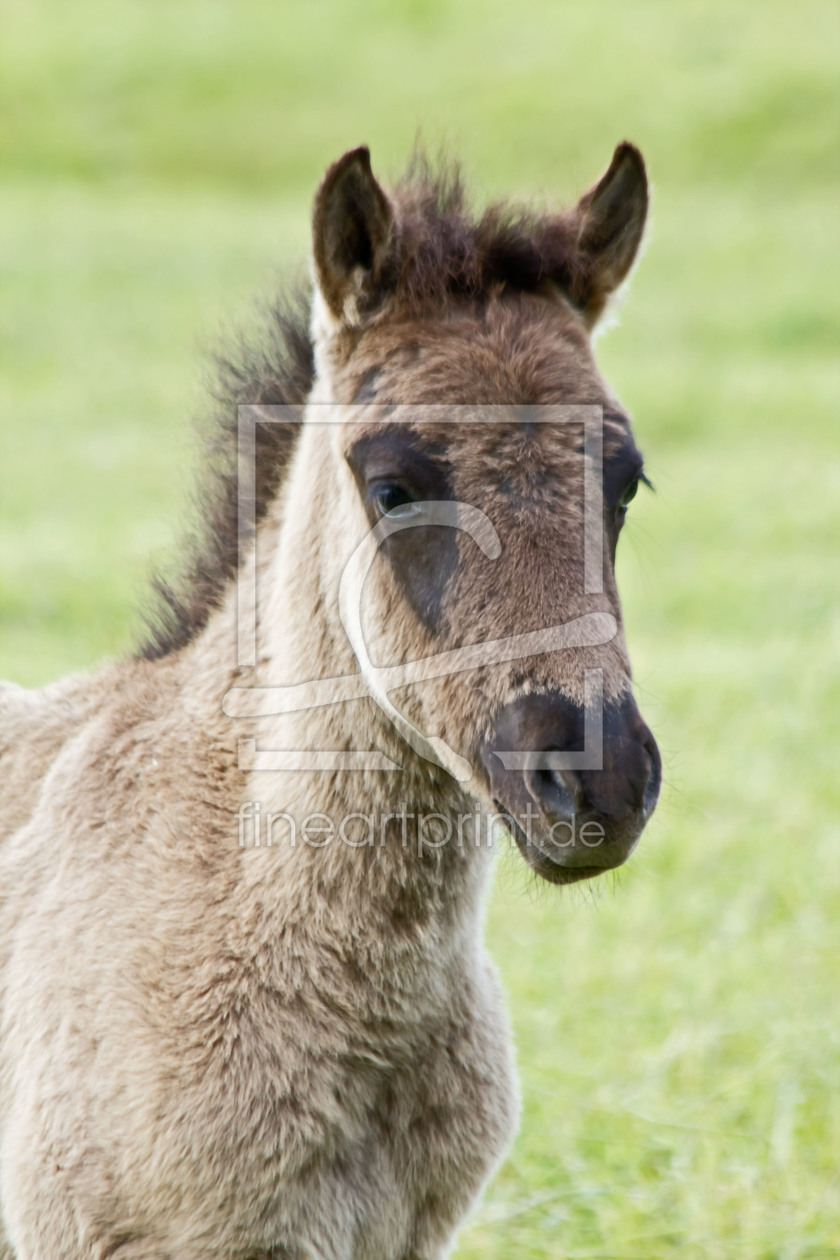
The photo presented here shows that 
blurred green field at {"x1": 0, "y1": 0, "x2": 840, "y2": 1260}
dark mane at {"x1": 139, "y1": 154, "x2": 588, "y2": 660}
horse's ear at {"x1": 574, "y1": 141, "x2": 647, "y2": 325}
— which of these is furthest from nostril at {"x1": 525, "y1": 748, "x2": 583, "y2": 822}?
horse's ear at {"x1": 574, "y1": 141, "x2": 647, "y2": 325}

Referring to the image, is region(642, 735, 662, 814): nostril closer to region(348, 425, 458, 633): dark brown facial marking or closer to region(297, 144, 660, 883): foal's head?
region(297, 144, 660, 883): foal's head

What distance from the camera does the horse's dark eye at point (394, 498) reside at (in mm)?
2566

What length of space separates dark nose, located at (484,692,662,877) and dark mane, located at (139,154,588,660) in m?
0.92

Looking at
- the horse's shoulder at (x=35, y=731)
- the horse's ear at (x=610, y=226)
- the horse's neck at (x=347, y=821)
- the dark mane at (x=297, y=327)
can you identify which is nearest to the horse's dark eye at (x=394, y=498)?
the horse's neck at (x=347, y=821)

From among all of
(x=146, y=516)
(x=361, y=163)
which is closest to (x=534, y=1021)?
(x=361, y=163)

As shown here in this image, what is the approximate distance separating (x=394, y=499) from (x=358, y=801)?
61 cm

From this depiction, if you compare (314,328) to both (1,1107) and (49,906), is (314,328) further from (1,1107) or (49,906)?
(1,1107)

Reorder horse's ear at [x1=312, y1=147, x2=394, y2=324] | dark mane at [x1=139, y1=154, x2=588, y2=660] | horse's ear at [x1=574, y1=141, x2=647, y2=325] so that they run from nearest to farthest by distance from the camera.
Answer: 1. horse's ear at [x1=312, y1=147, x2=394, y2=324]
2. dark mane at [x1=139, y1=154, x2=588, y2=660]
3. horse's ear at [x1=574, y1=141, x2=647, y2=325]

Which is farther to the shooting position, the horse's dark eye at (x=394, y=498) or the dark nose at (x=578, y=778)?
the horse's dark eye at (x=394, y=498)

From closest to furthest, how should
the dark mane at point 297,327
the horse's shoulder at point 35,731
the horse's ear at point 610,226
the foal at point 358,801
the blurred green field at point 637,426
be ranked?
1. the foal at point 358,801
2. the dark mane at point 297,327
3. the horse's ear at point 610,226
4. the horse's shoulder at point 35,731
5. the blurred green field at point 637,426

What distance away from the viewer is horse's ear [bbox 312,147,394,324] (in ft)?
8.75

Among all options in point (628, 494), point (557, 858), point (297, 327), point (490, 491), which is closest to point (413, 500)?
point (490, 491)

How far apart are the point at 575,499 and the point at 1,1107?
1745mm

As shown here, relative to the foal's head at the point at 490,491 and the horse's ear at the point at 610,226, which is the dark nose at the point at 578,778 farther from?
the horse's ear at the point at 610,226
